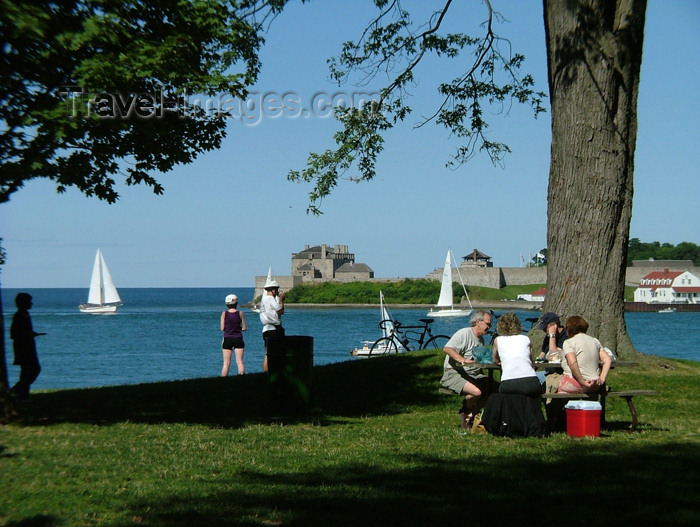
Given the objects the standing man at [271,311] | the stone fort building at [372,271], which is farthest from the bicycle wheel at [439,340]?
the stone fort building at [372,271]

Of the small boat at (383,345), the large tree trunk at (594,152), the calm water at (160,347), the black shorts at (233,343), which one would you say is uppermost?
the large tree trunk at (594,152)

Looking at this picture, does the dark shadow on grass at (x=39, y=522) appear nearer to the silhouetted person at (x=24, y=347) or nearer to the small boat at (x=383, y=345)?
the silhouetted person at (x=24, y=347)

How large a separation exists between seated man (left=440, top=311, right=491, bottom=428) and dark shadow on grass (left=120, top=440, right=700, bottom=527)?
7.35 ft

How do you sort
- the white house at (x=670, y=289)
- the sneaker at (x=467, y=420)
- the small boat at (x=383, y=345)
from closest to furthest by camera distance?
the sneaker at (x=467, y=420), the small boat at (x=383, y=345), the white house at (x=670, y=289)

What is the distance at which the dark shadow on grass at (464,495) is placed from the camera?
5570 millimetres

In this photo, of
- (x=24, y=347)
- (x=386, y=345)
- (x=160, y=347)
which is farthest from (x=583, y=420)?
(x=160, y=347)

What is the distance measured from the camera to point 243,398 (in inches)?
511

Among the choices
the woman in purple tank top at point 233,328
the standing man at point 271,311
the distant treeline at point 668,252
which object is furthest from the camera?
the distant treeline at point 668,252

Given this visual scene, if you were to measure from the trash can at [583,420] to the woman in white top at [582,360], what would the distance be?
0.37m

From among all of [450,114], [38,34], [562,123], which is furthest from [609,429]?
[450,114]

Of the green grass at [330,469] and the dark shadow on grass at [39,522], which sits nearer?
the dark shadow on grass at [39,522]

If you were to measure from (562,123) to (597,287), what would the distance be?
8.58 ft

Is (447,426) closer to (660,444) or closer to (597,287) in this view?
(660,444)

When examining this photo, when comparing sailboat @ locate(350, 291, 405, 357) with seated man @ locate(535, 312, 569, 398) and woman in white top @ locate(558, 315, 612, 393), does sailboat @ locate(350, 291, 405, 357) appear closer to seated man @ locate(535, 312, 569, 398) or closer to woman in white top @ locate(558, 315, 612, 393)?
seated man @ locate(535, 312, 569, 398)
